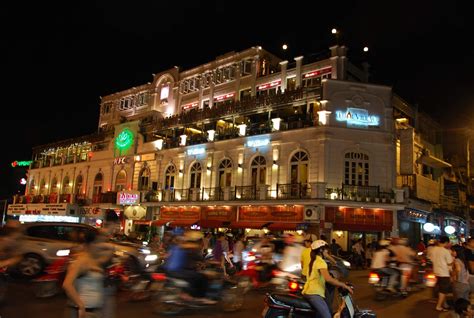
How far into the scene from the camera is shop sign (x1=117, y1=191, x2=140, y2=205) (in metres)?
37.3

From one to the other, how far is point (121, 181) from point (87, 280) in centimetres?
3661

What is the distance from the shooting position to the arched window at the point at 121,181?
40.5m

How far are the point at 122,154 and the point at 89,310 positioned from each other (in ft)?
120

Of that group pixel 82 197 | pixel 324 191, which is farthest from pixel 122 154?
pixel 324 191

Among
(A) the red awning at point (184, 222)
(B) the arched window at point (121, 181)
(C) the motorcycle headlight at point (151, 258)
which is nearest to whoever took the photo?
(C) the motorcycle headlight at point (151, 258)

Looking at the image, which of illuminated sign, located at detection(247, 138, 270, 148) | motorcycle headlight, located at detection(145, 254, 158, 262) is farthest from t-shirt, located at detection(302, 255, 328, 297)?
illuminated sign, located at detection(247, 138, 270, 148)

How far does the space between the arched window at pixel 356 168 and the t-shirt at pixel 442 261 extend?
16.5 meters

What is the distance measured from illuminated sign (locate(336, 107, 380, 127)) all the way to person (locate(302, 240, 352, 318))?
22450 mm

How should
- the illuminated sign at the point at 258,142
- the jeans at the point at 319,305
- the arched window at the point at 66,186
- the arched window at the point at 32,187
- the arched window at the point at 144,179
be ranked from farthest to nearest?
1. the arched window at the point at 32,187
2. the arched window at the point at 66,186
3. the arched window at the point at 144,179
4. the illuminated sign at the point at 258,142
5. the jeans at the point at 319,305

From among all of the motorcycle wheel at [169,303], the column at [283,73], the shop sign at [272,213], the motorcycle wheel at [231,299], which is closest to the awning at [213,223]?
the shop sign at [272,213]

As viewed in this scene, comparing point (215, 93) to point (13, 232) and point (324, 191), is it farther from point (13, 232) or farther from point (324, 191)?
point (13, 232)

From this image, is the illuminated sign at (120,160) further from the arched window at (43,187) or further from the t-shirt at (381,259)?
the t-shirt at (381,259)

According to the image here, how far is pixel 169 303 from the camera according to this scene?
9594mm

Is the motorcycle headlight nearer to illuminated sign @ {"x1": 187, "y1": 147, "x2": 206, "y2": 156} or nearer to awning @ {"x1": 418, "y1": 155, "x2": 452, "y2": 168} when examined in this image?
illuminated sign @ {"x1": 187, "y1": 147, "x2": 206, "y2": 156}
